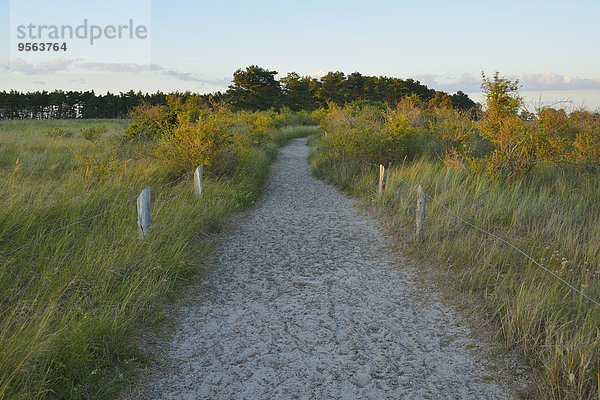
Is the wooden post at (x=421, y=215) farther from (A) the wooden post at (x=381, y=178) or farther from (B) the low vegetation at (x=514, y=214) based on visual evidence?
(A) the wooden post at (x=381, y=178)

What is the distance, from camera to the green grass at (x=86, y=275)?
8.93ft

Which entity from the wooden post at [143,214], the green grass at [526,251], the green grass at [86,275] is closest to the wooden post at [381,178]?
the green grass at [526,251]

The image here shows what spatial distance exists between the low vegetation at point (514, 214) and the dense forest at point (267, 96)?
22.8 m

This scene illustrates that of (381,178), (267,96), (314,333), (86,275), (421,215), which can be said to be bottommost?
(314,333)

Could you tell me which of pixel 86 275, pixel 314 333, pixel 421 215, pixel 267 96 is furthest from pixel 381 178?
pixel 267 96

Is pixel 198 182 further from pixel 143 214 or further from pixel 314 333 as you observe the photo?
pixel 314 333

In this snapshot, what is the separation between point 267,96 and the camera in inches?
1873

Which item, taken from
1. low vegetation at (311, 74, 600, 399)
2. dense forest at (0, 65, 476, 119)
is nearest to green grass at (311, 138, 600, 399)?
low vegetation at (311, 74, 600, 399)

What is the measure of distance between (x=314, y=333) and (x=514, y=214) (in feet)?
13.8

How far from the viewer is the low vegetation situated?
332 centimetres

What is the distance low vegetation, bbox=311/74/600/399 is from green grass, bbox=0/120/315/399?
3.25m

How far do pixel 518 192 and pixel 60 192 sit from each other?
802cm

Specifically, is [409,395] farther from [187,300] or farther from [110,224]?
[110,224]


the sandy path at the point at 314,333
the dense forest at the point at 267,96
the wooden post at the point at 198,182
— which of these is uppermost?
the dense forest at the point at 267,96
